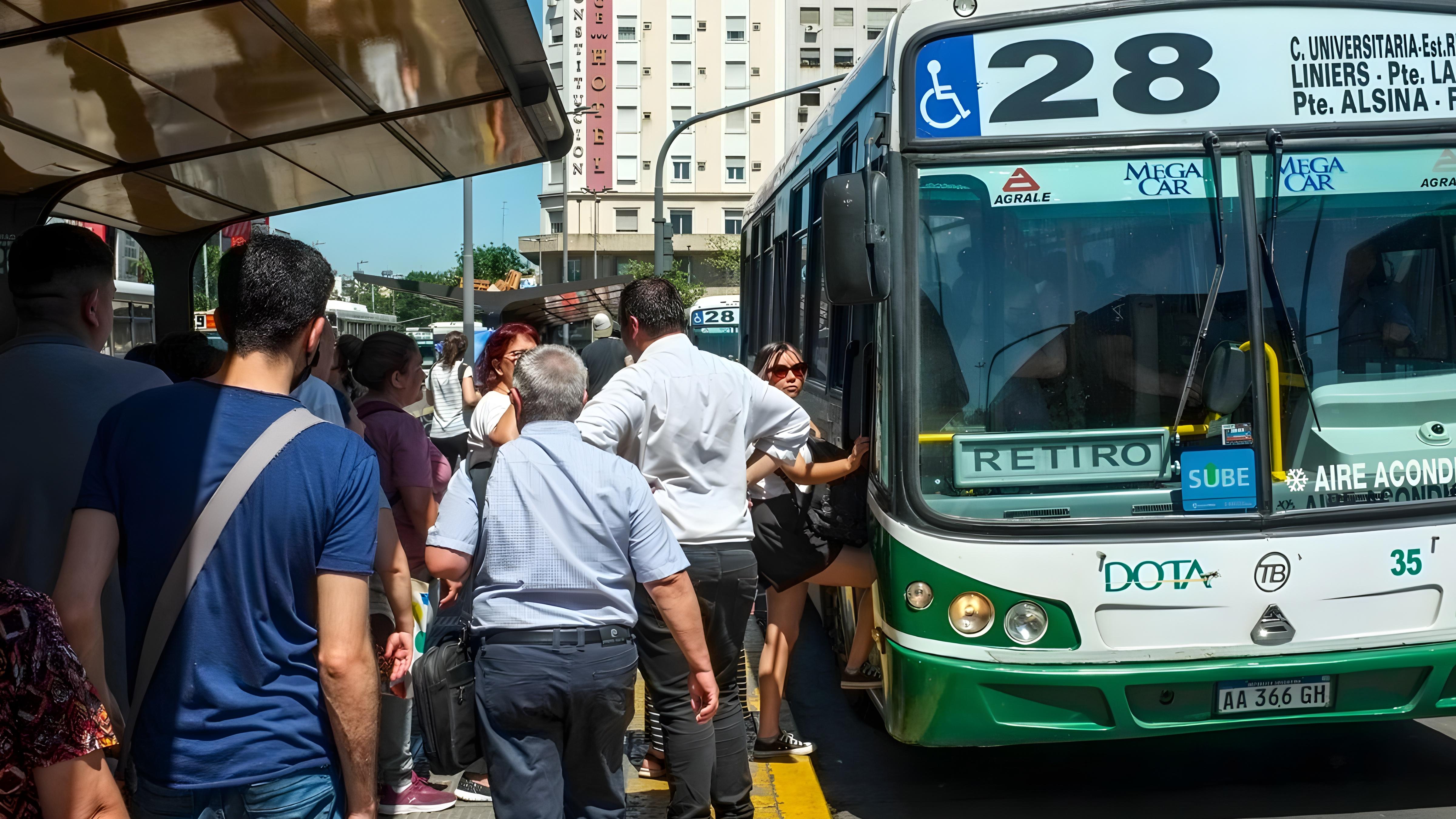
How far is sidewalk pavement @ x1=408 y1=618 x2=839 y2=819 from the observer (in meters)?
5.19

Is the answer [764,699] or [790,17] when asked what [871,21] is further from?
[764,699]

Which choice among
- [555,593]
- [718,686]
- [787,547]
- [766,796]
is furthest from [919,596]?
[555,593]

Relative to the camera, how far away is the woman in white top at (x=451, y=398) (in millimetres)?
10594

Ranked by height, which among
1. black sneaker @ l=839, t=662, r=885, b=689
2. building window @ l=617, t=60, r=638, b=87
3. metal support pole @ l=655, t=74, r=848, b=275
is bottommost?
black sneaker @ l=839, t=662, r=885, b=689

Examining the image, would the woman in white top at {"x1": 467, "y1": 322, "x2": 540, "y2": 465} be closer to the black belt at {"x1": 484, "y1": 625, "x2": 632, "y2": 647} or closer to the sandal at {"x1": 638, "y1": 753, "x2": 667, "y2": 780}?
the sandal at {"x1": 638, "y1": 753, "x2": 667, "y2": 780}

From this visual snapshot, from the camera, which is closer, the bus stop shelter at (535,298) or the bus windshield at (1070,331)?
the bus windshield at (1070,331)

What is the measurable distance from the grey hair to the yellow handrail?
2.52m

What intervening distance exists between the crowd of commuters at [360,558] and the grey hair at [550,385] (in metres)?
0.01

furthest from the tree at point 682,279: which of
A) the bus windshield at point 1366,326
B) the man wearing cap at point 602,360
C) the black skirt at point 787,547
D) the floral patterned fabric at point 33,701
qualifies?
the floral patterned fabric at point 33,701

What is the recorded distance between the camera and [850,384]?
5.84 m

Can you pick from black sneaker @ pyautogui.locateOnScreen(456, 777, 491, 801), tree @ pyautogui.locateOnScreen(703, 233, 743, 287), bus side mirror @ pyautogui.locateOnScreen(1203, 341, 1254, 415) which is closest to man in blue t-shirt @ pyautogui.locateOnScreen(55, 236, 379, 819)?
black sneaker @ pyautogui.locateOnScreen(456, 777, 491, 801)

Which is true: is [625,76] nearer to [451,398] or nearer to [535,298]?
[535,298]

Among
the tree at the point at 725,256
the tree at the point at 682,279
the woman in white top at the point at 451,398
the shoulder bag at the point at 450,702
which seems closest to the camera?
the shoulder bag at the point at 450,702

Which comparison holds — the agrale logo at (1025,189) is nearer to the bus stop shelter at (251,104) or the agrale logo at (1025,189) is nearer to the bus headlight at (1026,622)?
the bus headlight at (1026,622)
